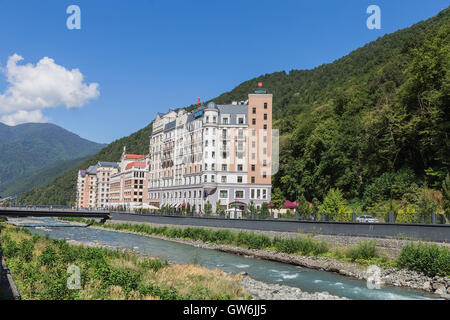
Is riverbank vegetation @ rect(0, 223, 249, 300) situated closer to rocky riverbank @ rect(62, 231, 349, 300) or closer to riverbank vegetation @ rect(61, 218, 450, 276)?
rocky riverbank @ rect(62, 231, 349, 300)

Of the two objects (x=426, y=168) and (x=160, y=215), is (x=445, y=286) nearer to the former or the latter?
(x=426, y=168)

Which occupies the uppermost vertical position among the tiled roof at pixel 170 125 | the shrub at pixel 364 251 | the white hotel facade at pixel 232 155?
the tiled roof at pixel 170 125

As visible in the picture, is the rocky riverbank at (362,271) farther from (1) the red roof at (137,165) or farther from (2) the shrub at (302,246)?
(1) the red roof at (137,165)

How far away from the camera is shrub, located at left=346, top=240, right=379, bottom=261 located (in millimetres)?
33781

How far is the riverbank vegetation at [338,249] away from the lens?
2797 cm

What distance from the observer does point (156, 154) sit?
121 metres

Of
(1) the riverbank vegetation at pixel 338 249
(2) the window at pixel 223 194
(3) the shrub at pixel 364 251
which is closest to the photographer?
(1) the riverbank vegetation at pixel 338 249

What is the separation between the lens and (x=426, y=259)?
28.3 metres

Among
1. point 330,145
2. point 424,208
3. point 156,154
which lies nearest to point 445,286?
point 424,208

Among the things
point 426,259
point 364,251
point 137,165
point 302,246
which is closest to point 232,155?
point 302,246

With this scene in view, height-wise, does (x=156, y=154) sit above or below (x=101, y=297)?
above

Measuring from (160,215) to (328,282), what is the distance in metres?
60.5

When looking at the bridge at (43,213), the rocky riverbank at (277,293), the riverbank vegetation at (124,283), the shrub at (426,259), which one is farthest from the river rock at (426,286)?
the bridge at (43,213)
